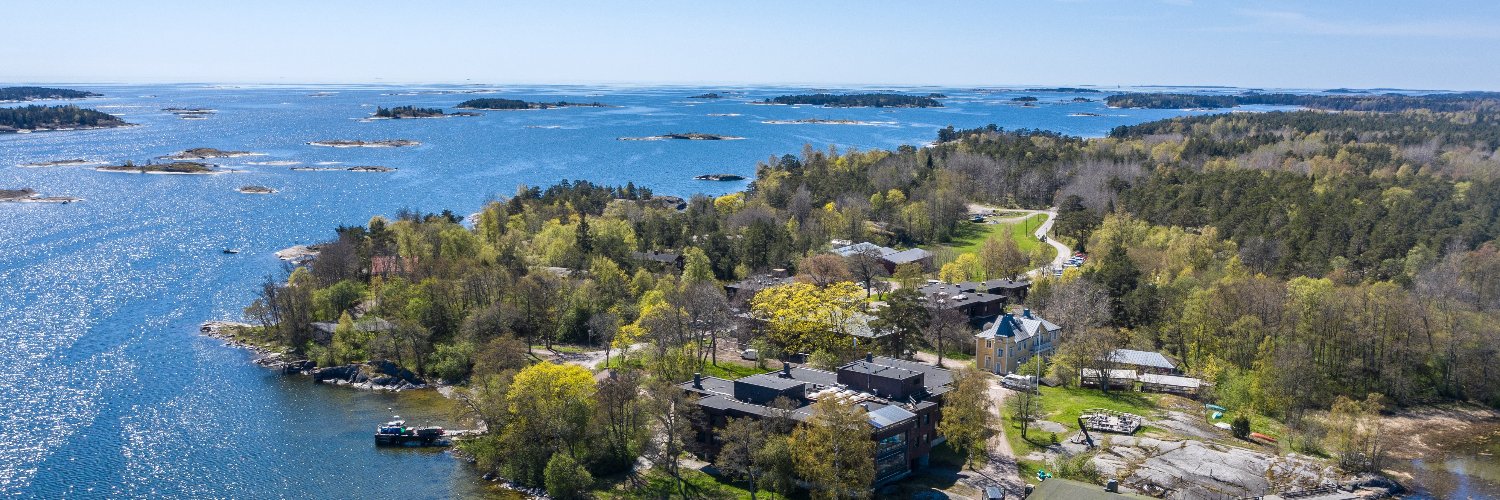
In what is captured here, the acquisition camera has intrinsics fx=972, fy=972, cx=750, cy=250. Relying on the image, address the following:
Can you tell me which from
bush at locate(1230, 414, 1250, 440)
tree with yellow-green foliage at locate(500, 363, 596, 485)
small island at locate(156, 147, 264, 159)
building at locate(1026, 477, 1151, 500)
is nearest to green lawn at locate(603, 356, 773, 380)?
tree with yellow-green foliage at locate(500, 363, 596, 485)

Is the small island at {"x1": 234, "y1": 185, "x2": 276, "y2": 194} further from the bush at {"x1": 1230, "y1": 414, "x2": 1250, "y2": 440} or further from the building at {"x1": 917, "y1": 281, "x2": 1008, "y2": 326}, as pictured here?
the bush at {"x1": 1230, "y1": 414, "x2": 1250, "y2": 440}

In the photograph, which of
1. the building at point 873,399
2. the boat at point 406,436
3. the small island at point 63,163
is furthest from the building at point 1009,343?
the small island at point 63,163

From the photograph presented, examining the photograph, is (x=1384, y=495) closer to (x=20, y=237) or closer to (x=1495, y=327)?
(x=1495, y=327)

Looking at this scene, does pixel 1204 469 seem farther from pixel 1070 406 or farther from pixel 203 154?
pixel 203 154

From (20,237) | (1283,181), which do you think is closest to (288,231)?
(20,237)

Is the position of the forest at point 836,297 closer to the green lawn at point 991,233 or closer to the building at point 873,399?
the building at point 873,399

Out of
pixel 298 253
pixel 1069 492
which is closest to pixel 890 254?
pixel 1069 492
